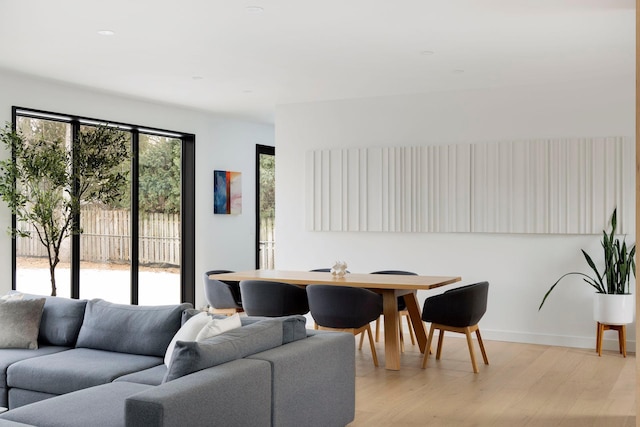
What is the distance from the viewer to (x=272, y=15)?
475 centimetres

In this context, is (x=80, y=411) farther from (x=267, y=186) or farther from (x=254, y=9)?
(x=267, y=186)

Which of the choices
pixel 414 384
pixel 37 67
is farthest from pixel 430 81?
pixel 37 67

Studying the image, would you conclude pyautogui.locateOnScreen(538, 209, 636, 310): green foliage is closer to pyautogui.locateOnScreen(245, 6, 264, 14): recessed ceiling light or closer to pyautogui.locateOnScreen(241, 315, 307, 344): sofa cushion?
pyautogui.locateOnScreen(241, 315, 307, 344): sofa cushion

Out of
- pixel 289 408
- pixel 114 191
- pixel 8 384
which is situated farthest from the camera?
pixel 114 191

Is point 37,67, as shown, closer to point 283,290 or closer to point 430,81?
point 283,290

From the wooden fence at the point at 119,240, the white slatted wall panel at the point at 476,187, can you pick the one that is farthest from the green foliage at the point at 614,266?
the wooden fence at the point at 119,240

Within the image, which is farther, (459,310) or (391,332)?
(391,332)

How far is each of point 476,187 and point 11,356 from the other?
15.6 ft

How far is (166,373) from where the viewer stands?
3496mm

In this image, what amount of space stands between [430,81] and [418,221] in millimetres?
1549

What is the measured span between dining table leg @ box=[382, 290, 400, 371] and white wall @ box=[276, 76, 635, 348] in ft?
6.07

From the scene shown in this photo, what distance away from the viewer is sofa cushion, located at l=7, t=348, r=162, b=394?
13.6ft

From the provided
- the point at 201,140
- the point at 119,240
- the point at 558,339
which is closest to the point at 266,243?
the point at 201,140

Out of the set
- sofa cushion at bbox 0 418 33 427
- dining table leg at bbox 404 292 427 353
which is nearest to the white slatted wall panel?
dining table leg at bbox 404 292 427 353
